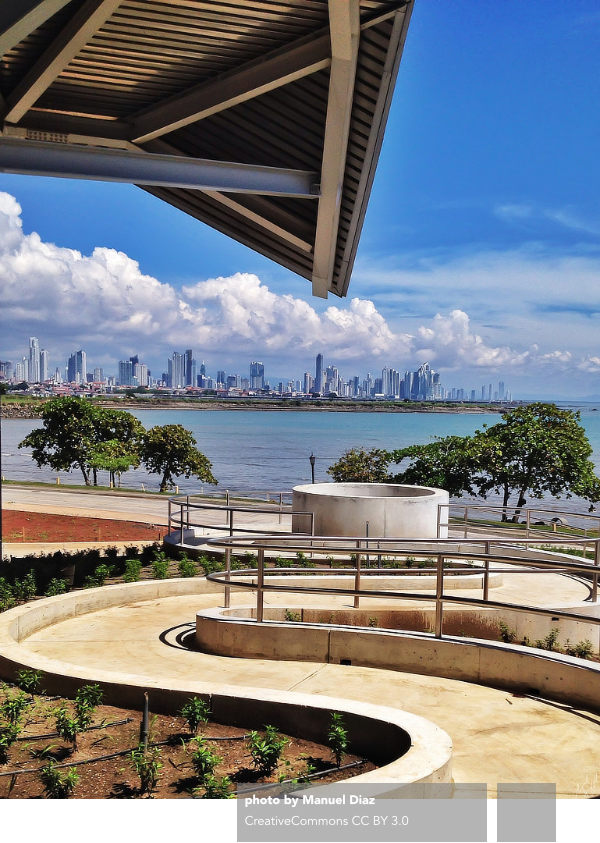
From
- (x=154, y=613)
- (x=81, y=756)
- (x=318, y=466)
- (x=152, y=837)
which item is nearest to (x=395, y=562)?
(x=154, y=613)

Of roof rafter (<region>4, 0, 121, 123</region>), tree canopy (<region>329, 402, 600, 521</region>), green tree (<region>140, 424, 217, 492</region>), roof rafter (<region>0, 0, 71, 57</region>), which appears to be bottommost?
green tree (<region>140, 424, 217, 492</region>)

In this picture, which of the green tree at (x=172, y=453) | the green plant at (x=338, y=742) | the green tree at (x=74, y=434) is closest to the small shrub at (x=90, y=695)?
the green plant at (x=338, y=742)

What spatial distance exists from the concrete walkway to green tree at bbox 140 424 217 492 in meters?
47.1

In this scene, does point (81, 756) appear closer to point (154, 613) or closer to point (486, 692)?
point (486, 692)

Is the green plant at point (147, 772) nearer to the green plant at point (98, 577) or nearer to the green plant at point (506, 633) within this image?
the green plant at point (506, 633)

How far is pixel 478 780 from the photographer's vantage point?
424 cm

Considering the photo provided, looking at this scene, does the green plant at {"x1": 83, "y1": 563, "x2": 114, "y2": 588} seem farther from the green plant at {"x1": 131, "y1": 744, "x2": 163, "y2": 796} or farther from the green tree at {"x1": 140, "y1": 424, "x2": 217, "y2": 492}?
the green tree at {"x1": 140, "y1": 424, "x2": 217, "y2": 492}

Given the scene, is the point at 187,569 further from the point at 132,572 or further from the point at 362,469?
the point at 362,469

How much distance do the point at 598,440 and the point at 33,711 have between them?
18273cm

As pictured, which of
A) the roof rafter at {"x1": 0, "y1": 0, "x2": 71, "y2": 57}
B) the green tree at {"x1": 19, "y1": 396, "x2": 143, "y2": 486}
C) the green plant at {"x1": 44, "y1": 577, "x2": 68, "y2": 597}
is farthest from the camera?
the green tree at {"x1": 19, "y1": 396, "x2": 143, "y2": 486}

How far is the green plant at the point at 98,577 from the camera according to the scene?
9.91 metres

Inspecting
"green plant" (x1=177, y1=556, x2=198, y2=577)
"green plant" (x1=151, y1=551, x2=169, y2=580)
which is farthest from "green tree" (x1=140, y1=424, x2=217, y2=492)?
"green plant" (x1=151, y1=551, x2=169, y2=580)

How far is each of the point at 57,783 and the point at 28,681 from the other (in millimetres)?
1760

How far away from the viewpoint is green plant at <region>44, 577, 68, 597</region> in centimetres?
906
